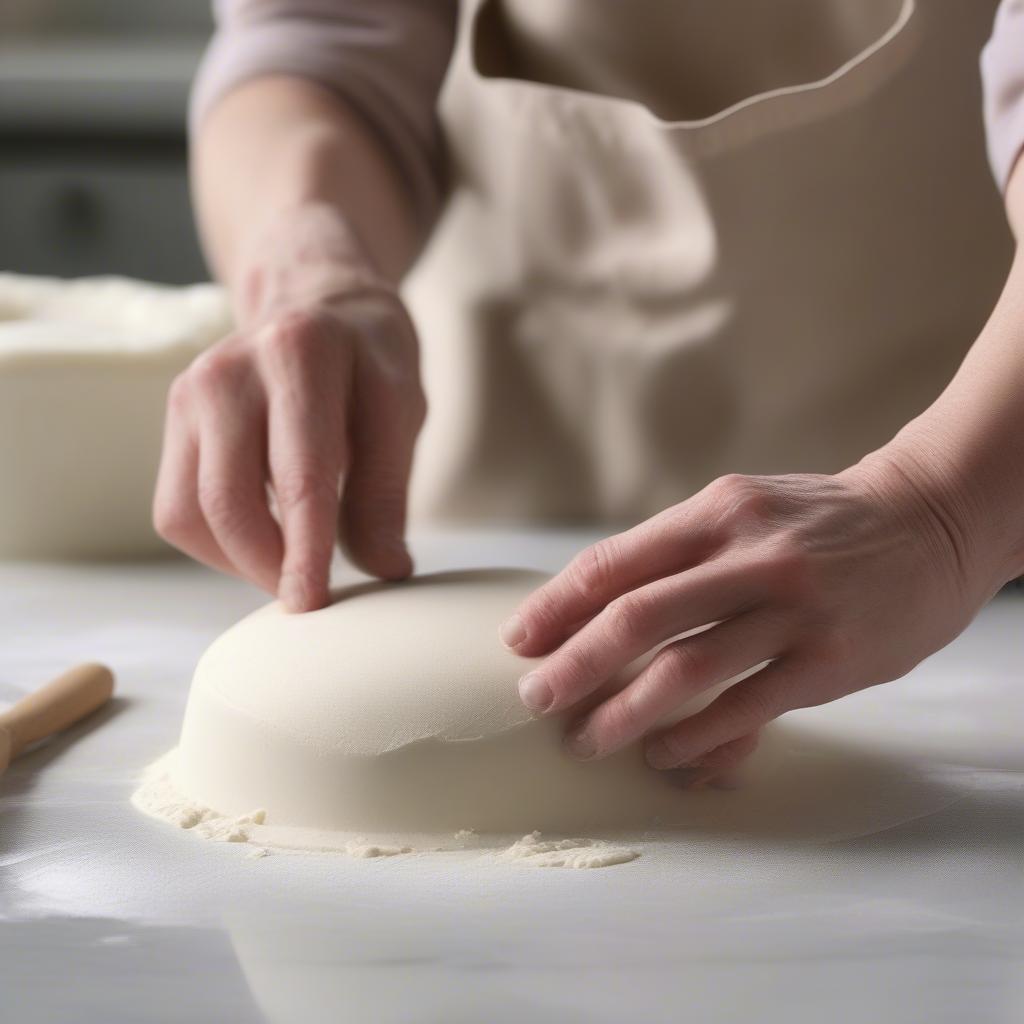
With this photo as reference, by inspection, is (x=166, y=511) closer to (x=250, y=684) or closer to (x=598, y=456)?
(x=250, y=684)

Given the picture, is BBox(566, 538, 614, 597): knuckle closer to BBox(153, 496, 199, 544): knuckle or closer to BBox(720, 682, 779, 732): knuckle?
BBox(720, 682, 779, 732): knuckle

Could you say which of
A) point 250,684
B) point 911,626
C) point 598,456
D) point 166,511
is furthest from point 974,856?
point 598,456

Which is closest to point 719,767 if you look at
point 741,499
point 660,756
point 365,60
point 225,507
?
point 660,756

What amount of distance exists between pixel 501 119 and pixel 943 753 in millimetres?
733

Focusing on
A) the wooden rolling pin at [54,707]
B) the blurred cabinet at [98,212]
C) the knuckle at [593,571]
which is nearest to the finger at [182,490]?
the wooden rolling pin at [54,707]

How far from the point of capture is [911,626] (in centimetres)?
72

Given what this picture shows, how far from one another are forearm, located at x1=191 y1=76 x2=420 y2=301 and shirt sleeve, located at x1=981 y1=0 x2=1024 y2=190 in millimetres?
499

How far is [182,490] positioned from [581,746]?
0.38 m

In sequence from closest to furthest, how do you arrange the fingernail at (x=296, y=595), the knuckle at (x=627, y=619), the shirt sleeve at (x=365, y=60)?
1. the knuckle at (x=627, y=619)
2. the fingernail at (x=296, y=595)
3. the shirt sleeve at (x=365, y=60)

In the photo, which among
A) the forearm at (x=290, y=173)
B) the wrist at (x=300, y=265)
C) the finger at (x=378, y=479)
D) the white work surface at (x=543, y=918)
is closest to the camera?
the white work surface at (x=543, y=918)

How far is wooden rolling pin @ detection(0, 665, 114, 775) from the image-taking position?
32.9 inches

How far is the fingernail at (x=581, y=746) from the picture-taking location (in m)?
0.70

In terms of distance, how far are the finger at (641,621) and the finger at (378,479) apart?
0.82 ft

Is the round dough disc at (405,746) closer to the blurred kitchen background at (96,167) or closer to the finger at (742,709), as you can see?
the finger at (742,709)
